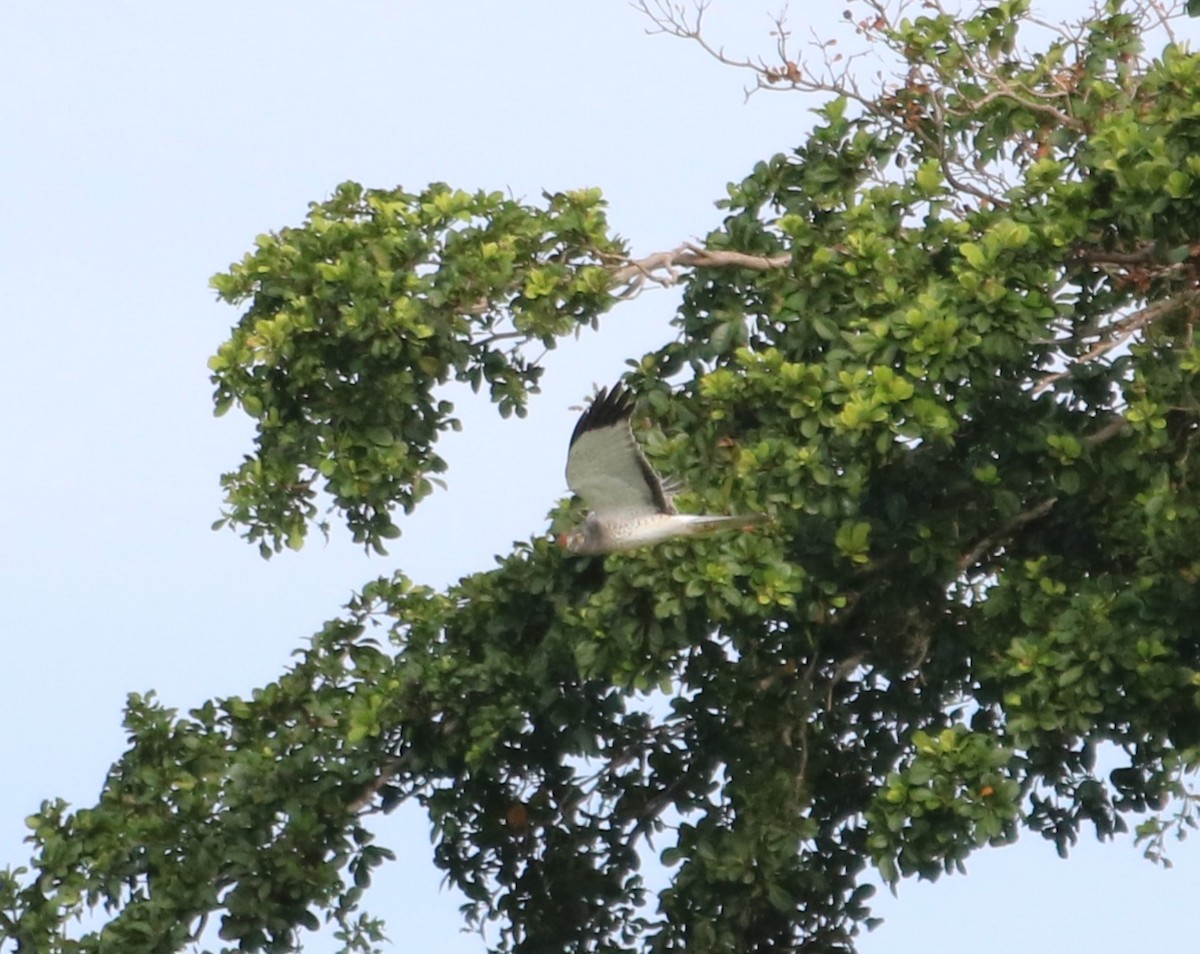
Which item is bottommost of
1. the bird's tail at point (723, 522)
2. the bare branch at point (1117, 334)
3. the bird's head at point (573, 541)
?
the bird's tail at point (723, 522)

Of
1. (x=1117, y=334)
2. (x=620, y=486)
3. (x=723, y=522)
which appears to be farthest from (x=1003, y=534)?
(x=620, y=486)

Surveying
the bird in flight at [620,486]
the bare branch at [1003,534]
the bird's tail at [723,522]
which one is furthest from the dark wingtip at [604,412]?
the bare branch at [1003,534]

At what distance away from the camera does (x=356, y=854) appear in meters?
10.7

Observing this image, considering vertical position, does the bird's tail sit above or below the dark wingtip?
below

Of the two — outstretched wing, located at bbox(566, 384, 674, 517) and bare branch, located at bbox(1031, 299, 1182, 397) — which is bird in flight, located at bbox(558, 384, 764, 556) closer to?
outstretched wing, located at bbox(566, 384, 674, 517)

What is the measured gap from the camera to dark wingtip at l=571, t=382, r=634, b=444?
912 cm

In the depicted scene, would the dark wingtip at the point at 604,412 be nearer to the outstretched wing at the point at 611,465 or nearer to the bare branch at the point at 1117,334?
the outstretched wing at the point at 611,465

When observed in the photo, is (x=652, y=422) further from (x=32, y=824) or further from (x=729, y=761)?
(x=32, y=824)

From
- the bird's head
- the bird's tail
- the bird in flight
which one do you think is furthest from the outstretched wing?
the bird's head

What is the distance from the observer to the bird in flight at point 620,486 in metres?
9.18

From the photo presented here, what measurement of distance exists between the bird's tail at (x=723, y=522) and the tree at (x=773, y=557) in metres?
0.10

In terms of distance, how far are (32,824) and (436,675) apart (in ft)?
7.40

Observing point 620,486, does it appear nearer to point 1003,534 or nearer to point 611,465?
point 611,465

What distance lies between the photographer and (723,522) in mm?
9242
